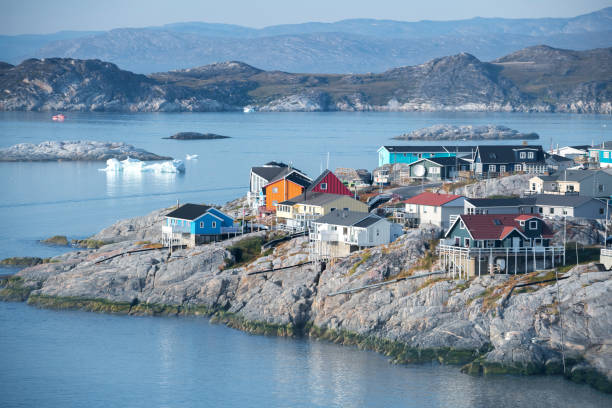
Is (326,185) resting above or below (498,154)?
below

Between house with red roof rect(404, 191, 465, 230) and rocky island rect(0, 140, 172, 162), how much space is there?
257 feet

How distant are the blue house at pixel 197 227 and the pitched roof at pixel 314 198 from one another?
3992 millimetres

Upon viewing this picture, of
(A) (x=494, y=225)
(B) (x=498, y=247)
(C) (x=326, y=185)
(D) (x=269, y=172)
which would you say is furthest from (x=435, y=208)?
(D) (x=269, y=172)

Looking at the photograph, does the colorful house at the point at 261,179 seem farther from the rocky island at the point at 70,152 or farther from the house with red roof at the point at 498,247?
the rocky island at the point at 70,152

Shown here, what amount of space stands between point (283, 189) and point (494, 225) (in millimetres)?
18039

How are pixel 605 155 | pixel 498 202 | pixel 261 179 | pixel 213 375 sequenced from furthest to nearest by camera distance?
pixel 605 155 → pixel 261 179 → pixel 498 202 → pixel 213 375

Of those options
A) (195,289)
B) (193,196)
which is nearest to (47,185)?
(193,196)

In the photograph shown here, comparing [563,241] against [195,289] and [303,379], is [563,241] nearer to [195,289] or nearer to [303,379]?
[303,379]

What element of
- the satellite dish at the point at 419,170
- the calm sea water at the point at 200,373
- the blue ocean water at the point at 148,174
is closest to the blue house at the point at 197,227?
the calm sea water at the point at 200,373

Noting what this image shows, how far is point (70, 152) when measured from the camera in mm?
126188

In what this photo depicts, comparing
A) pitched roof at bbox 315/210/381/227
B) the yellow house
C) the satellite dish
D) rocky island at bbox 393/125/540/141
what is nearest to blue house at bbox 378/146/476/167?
the satellite dish

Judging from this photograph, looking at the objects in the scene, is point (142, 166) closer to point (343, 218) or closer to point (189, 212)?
point (189, 212)

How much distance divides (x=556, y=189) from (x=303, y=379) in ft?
78.4

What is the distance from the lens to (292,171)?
183ft
